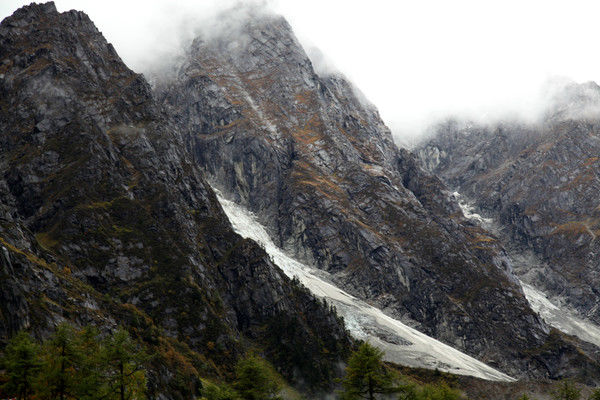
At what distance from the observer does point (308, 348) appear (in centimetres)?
12075

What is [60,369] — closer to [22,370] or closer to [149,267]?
[22,370]

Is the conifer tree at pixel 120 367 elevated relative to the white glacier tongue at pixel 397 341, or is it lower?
elevated

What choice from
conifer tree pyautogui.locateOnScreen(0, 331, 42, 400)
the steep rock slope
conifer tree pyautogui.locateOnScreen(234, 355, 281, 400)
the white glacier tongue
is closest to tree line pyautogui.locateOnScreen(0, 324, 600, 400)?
conifer tree pyautogui.locateOnScreen(0, 331, 42, 400)

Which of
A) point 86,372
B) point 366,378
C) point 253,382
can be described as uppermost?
point 86,372

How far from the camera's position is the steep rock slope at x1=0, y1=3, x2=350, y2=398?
82438 mm

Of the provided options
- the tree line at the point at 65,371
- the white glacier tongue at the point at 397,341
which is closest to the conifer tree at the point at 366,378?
the tree line at the point at 65,371

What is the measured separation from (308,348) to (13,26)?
13335cm

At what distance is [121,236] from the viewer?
379ft

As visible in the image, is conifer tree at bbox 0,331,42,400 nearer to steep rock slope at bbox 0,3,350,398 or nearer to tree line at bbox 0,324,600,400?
tree line at bbox 0,324,600,400

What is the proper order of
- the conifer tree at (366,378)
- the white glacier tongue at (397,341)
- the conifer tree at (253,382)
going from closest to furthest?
the conifer tree at (366,378), the conifer tree at (253,382), the white glacier tongue at (397,341)

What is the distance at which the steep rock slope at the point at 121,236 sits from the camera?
82.4m

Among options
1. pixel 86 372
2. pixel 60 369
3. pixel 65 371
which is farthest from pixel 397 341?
pixel 60 369

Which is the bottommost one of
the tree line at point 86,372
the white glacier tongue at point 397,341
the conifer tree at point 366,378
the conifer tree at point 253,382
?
the white glacier tongue at point 397,341

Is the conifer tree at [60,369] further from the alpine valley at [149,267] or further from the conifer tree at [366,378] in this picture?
the conifer tree at [366,378]
